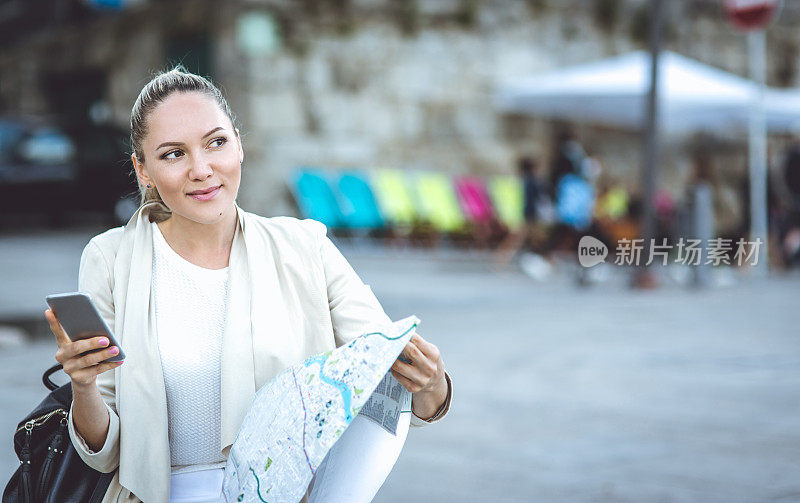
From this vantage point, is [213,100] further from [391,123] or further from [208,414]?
[391,123]

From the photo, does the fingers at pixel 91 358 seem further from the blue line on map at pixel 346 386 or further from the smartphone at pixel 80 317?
the blue line on map at pixel 346 386

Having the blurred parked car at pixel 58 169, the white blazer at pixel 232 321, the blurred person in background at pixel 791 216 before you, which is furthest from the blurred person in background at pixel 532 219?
the white blazer at pixel 232 321

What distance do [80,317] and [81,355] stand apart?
8cm

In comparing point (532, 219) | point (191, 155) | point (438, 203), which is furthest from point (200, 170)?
point (438, 203)

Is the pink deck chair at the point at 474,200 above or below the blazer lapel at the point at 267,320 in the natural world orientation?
below

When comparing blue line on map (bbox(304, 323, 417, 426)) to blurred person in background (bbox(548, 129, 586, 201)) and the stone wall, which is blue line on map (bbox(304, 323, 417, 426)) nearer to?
blurred person in background (bbox(548, 129, 586, 201))

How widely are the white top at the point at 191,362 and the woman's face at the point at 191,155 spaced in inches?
5.4

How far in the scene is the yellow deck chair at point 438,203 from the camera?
52.6ft

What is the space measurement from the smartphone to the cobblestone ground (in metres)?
2.53

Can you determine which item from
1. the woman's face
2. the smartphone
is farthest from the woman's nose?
the smartphone

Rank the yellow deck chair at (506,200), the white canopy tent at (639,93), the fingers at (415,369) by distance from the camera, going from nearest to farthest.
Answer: the fingers at (415,369) → the white canopy tent at (639,93) → the yellow deck chair at (506,200)

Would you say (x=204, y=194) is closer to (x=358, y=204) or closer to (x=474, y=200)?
(x=358, y=204)

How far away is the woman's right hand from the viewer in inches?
70.3

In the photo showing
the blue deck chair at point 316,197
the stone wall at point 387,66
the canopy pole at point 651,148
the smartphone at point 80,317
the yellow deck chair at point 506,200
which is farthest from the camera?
the yellow deck chair at point 506,200
